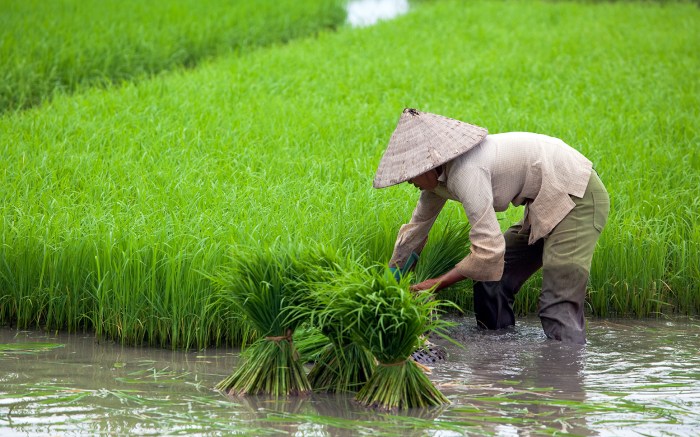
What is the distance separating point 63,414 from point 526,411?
167cm

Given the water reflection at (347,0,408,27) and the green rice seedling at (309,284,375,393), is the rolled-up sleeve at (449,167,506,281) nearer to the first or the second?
the green rice seedling at (309,284,375,393)

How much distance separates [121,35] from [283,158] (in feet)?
15.9

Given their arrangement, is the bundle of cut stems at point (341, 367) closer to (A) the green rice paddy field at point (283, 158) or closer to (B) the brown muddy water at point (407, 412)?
(B) the brown muddy water at point (407, 412)

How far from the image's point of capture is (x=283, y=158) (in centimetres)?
666

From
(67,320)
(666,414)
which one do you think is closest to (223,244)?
(67,320)

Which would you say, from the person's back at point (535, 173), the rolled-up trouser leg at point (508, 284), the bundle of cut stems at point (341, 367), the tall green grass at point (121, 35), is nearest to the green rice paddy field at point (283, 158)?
the tall green grass at point (121, 35)

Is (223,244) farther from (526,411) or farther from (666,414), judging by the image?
(666,414)

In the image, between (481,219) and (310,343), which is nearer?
(310,343)

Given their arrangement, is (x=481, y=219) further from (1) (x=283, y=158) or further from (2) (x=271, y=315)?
(1) (x=283, y=158)

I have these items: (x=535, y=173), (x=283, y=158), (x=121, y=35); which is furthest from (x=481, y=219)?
(x=121, y=35)

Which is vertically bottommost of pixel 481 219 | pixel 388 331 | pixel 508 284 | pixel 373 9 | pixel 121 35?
pixel 388 331

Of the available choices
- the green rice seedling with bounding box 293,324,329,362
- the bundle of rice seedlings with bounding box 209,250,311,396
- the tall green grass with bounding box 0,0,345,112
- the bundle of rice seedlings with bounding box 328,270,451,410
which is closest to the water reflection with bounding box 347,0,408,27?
the tall green grass with bounding box 0,0,345,112

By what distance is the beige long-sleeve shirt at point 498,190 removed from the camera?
383cm

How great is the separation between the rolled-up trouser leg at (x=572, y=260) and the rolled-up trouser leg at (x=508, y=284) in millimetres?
278
